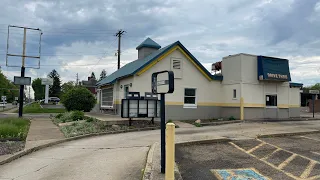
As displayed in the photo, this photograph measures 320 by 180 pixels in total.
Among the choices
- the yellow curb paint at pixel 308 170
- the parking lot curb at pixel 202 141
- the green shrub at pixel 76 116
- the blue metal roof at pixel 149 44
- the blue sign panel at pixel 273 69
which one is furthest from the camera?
the blue metal roof at pixel 149 44

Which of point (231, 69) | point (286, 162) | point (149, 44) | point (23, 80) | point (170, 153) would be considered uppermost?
point (149, 44)

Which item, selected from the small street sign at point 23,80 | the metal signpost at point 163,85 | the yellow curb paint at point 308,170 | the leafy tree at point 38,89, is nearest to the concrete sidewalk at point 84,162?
the metal signpost at point 163,85

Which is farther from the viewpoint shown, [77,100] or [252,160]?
[77,100]

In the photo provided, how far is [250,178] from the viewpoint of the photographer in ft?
20.9

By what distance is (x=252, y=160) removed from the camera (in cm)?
806

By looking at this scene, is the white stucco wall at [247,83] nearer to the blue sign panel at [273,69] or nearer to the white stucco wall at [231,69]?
the white stucco wall at [231,69]

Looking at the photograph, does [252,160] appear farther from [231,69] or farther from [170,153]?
[231,69]

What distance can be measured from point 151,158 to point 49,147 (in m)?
4.72

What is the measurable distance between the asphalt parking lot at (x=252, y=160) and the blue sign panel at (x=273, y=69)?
9.62m

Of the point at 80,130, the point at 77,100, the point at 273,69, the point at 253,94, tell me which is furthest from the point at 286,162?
the point at 77,100

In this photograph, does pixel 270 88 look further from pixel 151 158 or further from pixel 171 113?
pixel 151 158

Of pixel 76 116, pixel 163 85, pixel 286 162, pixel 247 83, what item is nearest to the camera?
pixel 163 85

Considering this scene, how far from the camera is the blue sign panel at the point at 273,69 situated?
66.6 ft

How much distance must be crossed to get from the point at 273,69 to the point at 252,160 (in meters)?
14.3
